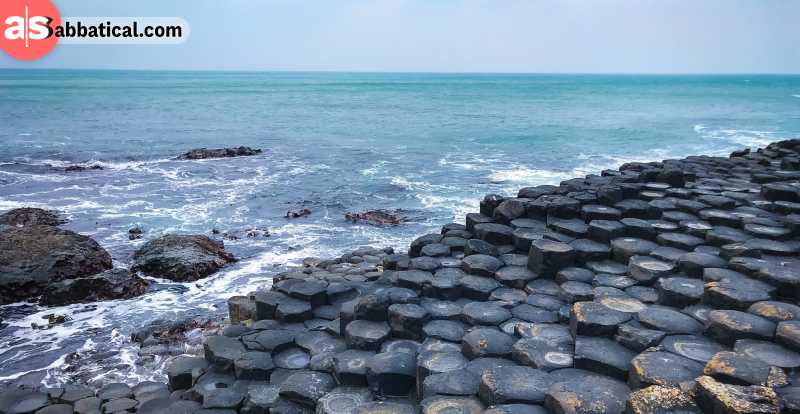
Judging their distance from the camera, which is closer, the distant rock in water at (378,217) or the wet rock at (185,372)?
the wet rock at (185,372)

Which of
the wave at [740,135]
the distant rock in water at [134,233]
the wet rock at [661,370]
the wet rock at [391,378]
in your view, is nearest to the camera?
the wet rock at [661,370]

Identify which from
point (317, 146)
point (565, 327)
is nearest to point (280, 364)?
point (565, 327)

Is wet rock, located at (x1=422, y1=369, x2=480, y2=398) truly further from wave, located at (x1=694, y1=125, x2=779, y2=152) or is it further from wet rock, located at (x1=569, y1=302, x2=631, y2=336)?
wave, located at (x1=694, y1=125, x2=779, y2=152)

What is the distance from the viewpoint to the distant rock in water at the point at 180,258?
12.3 m

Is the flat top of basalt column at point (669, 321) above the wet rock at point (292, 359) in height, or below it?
above

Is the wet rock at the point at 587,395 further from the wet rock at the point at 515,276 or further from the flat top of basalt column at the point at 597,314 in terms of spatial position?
the wet rock at the point at 515,276

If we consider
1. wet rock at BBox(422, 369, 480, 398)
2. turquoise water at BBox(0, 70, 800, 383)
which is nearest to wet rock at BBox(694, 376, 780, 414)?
wet rock at BBox(422, 369, 480, 398)

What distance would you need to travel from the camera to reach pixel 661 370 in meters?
3.96

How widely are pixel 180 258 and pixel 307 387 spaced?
28.9 ft

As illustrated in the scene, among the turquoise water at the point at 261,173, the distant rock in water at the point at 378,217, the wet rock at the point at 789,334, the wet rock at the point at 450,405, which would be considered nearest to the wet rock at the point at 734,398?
the wet rock at the point at 789,334

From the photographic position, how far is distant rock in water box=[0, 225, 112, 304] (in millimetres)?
11125

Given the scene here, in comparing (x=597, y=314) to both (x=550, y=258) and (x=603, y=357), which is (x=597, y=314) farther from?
(x=550, y=258)

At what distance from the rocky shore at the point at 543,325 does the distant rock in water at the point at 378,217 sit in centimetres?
850

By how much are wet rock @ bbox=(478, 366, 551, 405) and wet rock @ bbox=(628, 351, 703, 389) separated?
2.09 ft
